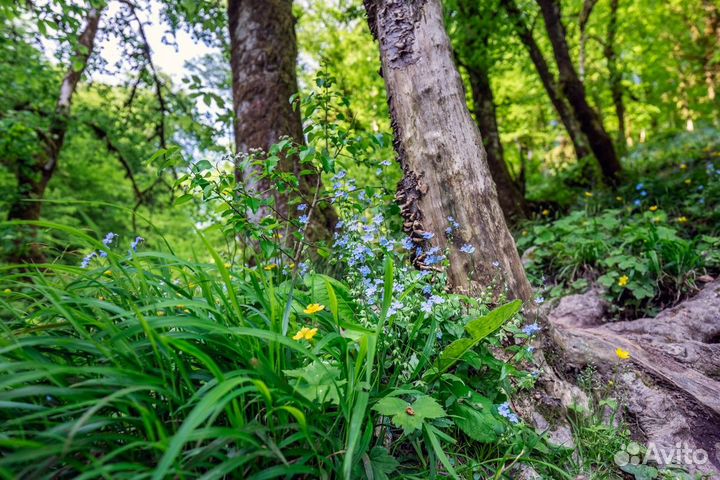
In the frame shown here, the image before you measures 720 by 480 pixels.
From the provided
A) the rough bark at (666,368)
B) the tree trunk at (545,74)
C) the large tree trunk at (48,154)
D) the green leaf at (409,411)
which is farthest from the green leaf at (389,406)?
the large tree trunk at (48,154)

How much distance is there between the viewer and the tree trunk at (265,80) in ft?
11.0

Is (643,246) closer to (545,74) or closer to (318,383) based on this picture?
(318,383)

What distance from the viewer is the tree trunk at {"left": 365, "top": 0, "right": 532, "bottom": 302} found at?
68.7 inches

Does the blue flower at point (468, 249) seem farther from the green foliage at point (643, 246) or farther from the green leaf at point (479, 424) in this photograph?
the green foliage at point (643, 246)

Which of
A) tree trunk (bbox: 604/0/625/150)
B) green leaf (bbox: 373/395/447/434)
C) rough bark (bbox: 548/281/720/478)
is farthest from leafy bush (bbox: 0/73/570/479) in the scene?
tree trunk (bbox: 604/0/625/150)

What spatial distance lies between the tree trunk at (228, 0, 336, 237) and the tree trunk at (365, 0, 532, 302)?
1.56 m

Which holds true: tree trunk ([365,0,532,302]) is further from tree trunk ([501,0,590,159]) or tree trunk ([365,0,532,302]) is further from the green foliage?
tree trunk ([501,0,590,159])

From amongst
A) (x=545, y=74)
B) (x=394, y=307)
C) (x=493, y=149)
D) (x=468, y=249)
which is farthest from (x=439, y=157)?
(x=545, y=74)

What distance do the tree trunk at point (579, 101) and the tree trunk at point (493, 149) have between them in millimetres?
995

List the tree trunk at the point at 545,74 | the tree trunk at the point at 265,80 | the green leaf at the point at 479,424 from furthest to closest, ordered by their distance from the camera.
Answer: the tree trunk at the point at 545,74 → the tree trunk at the point at 265,80 → the green leaf at the point at 479,424

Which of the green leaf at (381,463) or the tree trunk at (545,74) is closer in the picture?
the green leaf at (381,463)

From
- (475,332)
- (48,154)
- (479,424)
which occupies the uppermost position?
(48,154)

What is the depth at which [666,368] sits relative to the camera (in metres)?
1.88

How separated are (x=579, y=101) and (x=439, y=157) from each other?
16.5 feet
